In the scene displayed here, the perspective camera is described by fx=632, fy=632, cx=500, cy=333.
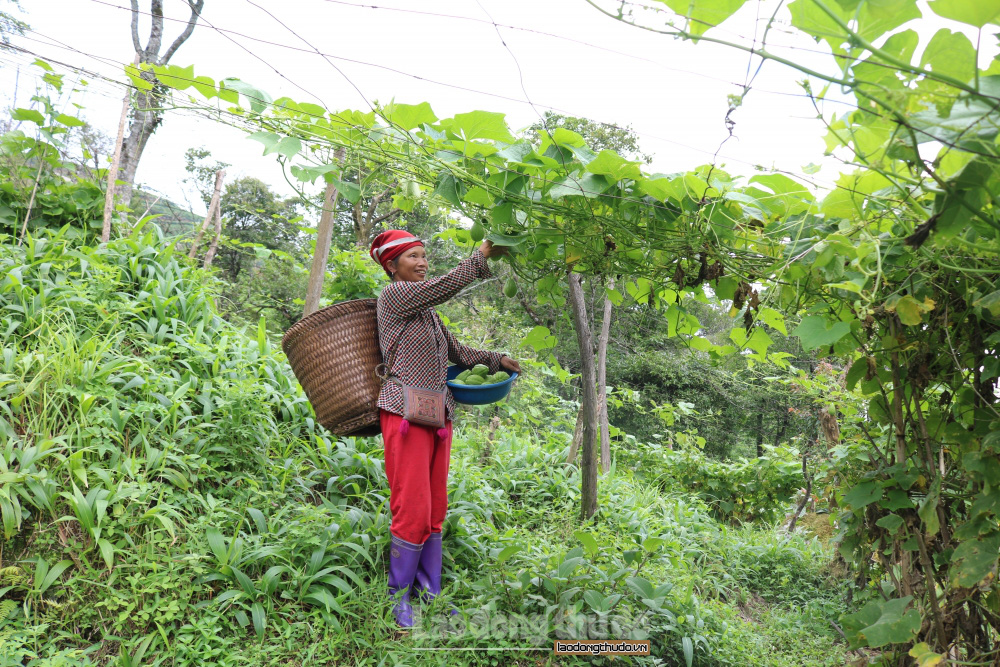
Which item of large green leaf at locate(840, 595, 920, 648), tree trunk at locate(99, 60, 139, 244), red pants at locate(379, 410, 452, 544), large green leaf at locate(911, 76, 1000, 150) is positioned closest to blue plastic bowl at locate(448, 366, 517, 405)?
red pants at locate(379, 410, 452, 544)

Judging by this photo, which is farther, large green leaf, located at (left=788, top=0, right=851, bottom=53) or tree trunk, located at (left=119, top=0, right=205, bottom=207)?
tree trunk, located at (left=119, top=0, right=205, bottom=207)

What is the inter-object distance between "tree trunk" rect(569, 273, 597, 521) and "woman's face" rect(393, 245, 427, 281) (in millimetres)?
916

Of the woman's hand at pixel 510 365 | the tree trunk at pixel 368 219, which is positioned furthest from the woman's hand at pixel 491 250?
the tree trunk at pixel 368 219

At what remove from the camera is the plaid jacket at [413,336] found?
2.37m

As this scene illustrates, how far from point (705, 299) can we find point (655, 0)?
1.45 m

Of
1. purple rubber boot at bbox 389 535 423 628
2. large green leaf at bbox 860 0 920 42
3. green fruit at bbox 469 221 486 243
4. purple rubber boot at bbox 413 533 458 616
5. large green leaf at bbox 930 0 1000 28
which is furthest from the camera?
purple rubber boot at bbox 413 533 458 616

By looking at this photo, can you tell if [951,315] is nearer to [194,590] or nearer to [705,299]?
[705,299]

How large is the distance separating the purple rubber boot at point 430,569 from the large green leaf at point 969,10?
7.72ft

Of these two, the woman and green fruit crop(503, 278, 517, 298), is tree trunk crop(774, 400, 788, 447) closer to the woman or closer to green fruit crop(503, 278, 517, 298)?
the woman

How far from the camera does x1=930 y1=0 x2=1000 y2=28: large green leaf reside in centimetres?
81

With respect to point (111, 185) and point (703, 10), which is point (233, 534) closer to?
point (111, 185)

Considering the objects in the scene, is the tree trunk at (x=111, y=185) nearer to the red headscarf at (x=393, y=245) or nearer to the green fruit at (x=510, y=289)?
the red headscarf at (x=393, y=245)

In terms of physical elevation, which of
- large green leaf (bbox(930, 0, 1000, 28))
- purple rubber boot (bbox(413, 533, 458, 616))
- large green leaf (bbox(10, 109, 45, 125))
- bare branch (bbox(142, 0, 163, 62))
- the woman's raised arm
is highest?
bare branch (bbox(142, 0, 163, 62))

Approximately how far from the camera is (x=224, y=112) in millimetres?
1765
